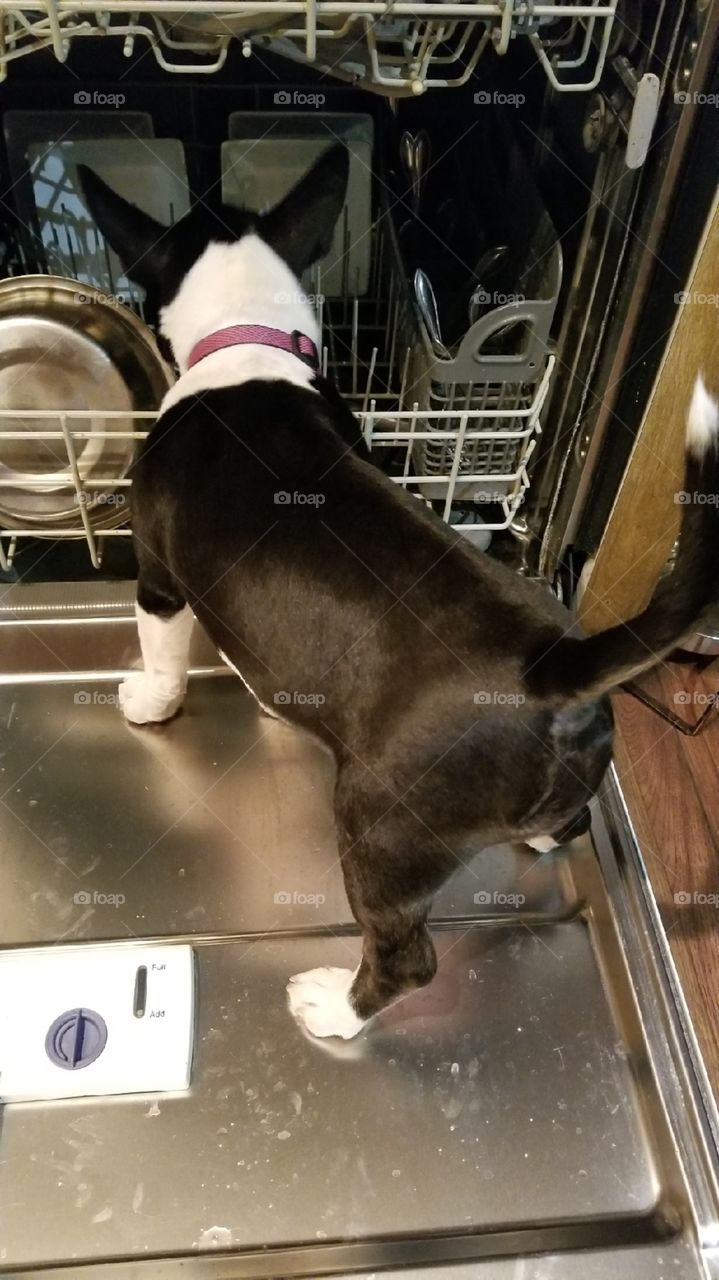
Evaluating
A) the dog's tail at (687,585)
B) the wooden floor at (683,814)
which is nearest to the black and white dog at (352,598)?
the dog's tail at (687,585)

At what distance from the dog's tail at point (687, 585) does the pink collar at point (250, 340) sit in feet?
1.39

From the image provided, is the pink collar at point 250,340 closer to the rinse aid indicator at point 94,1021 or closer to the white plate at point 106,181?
the white plate at point 106,181

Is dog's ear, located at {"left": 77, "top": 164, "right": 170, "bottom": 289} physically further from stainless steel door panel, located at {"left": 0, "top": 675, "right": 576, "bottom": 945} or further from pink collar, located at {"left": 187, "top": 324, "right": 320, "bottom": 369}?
stainless steel door panel, located at {"left": 0, "top": 675, "right": 576, "bottom": 945}

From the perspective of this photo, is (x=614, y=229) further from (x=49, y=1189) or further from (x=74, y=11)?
(x=49, y=1189)

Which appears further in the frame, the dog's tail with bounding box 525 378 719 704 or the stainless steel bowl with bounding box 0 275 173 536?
the stainless steel bowl with bounding box 0 275 173 536

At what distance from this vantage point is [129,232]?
3.09 feet

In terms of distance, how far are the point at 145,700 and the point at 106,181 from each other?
1.87 feet

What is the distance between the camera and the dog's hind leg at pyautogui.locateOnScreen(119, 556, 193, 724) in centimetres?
101

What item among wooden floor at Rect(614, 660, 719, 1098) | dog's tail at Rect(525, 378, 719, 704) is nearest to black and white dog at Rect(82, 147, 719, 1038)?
dog's tail at Rect(525, 378, 719, 704)

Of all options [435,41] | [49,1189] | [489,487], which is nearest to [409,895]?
[49,1189]

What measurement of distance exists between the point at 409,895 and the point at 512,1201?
0.30m

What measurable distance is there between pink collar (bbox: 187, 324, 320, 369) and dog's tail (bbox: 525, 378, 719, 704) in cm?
42

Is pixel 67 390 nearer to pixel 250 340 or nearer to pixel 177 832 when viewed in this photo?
pixel 250 340

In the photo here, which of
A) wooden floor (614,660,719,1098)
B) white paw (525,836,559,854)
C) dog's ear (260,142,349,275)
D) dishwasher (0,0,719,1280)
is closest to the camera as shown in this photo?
dishwasher (0,0,719,1280)
